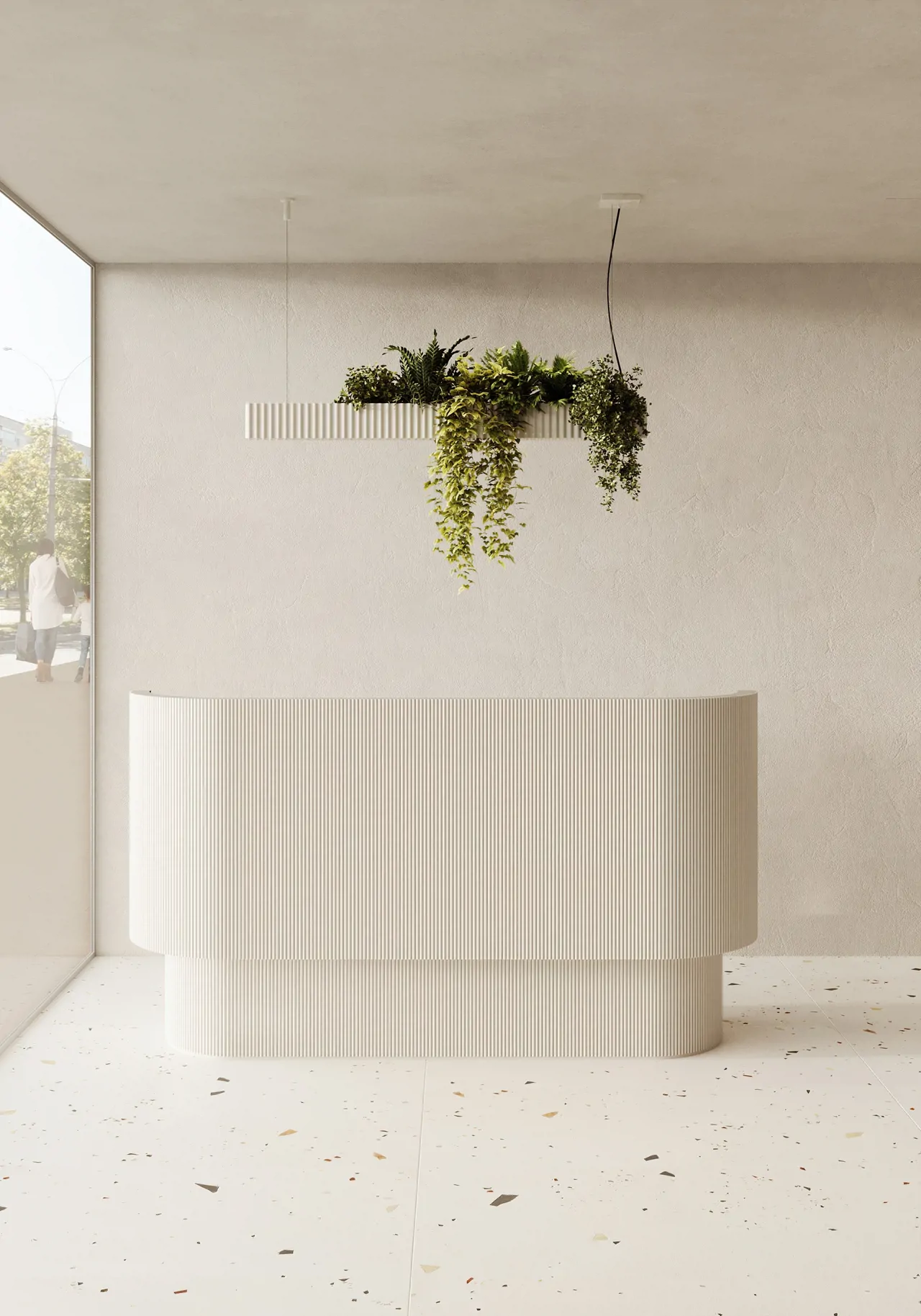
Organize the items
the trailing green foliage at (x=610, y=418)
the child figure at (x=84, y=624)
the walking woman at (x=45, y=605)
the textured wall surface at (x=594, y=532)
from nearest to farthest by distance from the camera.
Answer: the trailing green foliage at (x=610, y=418), the walking woman at (x=45, y=605), the child figure at (x=84, y=624), the textured wall surface at (x=594, y=532)

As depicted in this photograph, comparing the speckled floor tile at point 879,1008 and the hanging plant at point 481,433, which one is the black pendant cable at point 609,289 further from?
the speckled floor tile at point 879,1008

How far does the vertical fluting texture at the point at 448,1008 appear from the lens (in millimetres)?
3754

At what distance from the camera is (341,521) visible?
15.9 feet

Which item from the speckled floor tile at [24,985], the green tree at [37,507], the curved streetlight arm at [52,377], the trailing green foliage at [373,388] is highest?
the curved streetlight arm at [52,377]

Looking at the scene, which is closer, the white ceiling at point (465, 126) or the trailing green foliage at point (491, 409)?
the white ceiling at point (465, 126)

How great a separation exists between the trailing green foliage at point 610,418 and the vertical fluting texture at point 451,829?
0.84 meters

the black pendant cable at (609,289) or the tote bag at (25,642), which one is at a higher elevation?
the black pendant cable at (609,289)

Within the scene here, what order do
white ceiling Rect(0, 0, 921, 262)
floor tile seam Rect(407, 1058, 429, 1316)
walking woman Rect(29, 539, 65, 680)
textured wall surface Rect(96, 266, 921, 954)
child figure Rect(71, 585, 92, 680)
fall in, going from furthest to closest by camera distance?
textured wall surface Rect(96, 266, 921, 954) < child figure Rect(71, 585, 92, 680) < walking woman Rect(29, 539, 65, 680) < white ceiling Rect(0, 0, 921, 262) < floor tile seam Rect(407, 1058, 429, 1316)

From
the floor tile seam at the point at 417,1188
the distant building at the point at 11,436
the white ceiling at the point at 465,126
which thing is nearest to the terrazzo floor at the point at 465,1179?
Answer: the floor tile seam at the point at 417,1188

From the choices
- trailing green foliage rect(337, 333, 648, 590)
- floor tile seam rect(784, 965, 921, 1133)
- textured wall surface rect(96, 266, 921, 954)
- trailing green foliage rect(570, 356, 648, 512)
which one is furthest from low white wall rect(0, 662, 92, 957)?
floor tile seam rect(784, 965, 921, 1133)

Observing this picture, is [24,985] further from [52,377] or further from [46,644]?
[52,377]

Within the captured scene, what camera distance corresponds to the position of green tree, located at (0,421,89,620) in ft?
12.4

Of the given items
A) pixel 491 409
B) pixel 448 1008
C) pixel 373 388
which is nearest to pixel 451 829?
pixel 448 1008

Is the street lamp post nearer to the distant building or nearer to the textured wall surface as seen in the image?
the distant building
